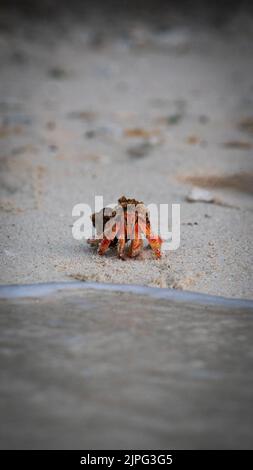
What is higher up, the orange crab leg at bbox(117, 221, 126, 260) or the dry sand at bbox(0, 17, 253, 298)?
the dry sand at bbox(0, 17, 253, 298)

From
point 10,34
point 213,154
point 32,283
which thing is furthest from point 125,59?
point 32,283

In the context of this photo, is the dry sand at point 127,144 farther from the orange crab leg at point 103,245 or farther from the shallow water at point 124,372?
the shallow water at point 124,372

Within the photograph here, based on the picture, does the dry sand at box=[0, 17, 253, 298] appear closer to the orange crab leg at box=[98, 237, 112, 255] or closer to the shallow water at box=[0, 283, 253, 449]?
the orange crab leg at box=[98, 237, 112, 255]

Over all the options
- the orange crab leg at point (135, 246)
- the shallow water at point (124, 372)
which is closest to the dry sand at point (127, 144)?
the orange crab leg at point (135, 246)

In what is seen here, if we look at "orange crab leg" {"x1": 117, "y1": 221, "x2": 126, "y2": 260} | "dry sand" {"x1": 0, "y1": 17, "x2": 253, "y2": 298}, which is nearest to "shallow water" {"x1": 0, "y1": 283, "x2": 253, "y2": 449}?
"dry sand" {"x1": 0, "y1": 17, "x2": 253, "y2": 298}

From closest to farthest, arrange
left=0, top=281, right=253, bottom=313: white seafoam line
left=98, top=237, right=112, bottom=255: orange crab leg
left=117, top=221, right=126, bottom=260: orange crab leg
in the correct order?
left=0, top=281, right=253, bottom=313: white seafoam line < left=117, top=221, right=126, bottom=260: orange crab leg < left=98, top=237, right=112, bottom=255: orange crab leg

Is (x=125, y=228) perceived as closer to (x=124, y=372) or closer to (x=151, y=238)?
(x=151, y=238)

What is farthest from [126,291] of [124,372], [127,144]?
[127,144]
